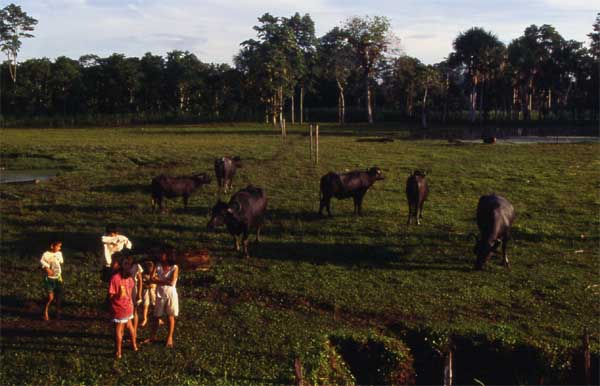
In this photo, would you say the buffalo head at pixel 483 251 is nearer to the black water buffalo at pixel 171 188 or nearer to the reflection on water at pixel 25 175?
the black water buffalo at pixel 171 188

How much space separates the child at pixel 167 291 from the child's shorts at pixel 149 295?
984 mm

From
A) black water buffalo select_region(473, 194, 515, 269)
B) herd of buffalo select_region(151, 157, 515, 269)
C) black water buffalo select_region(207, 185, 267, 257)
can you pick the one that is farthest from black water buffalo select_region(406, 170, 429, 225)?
black water buffalo select_region(207, 185, 267, 257)

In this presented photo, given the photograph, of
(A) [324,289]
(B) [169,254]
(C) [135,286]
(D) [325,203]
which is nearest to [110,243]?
(C) [135,286]

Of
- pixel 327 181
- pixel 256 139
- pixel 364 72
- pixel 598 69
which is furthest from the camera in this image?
pixel 364 72

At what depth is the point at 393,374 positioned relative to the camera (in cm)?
1073

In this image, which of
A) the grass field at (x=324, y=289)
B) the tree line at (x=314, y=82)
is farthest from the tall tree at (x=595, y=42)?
the grass field at (x=324, y=289)

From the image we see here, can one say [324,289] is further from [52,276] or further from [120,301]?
[52,276]

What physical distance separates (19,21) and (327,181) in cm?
7861

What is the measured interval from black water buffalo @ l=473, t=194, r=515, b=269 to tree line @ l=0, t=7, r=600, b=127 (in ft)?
168

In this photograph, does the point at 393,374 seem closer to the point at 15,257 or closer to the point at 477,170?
the point at 15,257

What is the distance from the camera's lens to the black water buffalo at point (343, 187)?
742 inches

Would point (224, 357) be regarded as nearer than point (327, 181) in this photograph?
Yes

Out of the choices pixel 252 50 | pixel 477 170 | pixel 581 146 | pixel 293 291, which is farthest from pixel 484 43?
pixel 293 291

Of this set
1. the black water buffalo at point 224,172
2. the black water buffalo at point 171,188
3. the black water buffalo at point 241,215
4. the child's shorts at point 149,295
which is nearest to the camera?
the child's shorts at point 149,295
